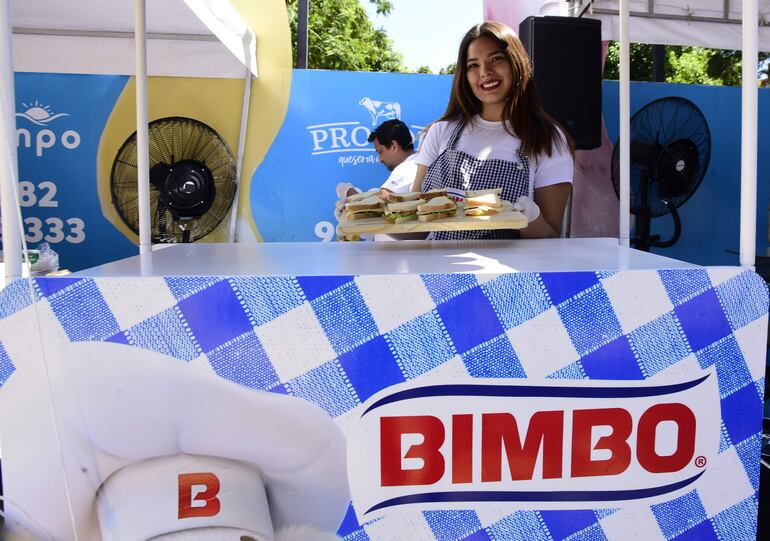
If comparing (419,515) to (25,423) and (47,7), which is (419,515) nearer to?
(25,423)

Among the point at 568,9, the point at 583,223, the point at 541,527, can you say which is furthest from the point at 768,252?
the point at 541,527

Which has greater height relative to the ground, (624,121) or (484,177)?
(624,121)

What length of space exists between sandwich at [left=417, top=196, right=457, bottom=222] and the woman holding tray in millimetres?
431

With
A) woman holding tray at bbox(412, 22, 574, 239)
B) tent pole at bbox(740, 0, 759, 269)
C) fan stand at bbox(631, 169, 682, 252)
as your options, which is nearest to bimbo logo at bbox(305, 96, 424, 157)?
fan stand at bbox(631, 169, 682, 252)

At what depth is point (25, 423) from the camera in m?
1.05

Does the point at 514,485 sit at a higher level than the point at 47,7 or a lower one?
lower

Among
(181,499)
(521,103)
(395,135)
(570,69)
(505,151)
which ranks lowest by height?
(181,499)

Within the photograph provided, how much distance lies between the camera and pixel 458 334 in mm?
1086

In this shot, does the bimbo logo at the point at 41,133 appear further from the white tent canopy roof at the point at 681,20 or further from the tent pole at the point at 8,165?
the tent pole at the point at 8,165

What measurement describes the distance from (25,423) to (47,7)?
446cm

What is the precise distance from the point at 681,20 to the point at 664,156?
43.6 inches

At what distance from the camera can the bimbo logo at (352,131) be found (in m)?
5.92

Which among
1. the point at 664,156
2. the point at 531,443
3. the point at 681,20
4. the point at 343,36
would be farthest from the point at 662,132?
the point at 343,36

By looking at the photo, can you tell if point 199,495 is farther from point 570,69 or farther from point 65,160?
point 65,160
